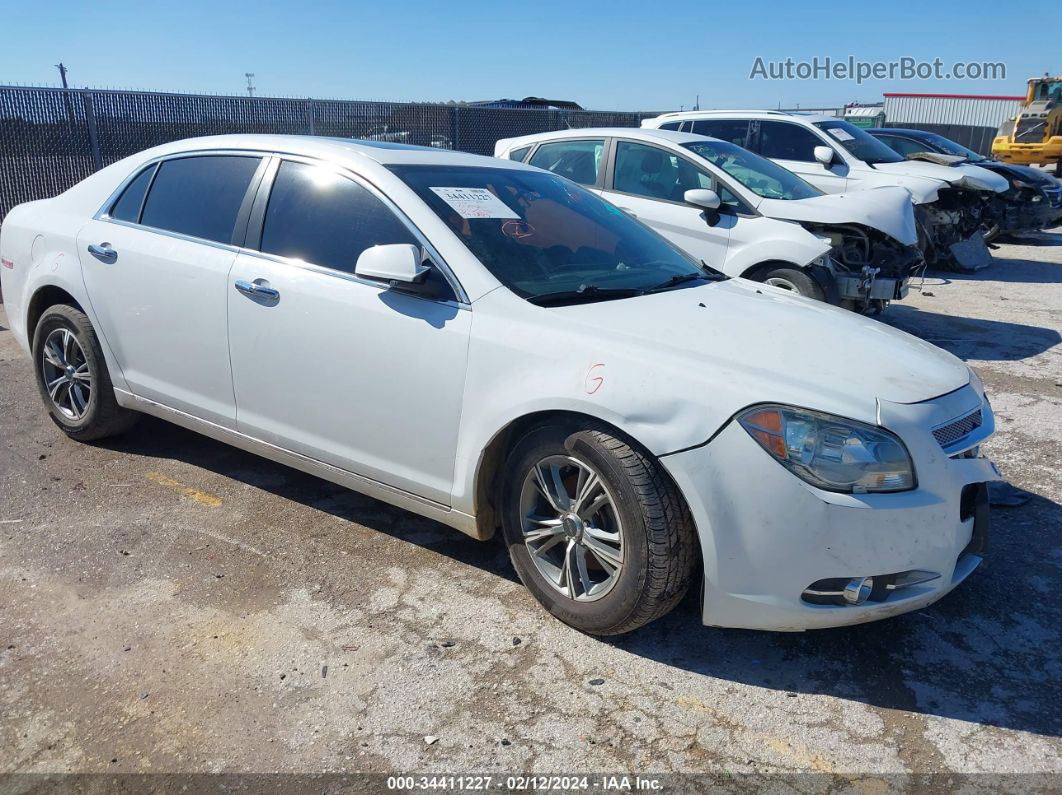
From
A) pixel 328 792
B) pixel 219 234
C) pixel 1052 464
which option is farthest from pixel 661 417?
pixel 1052 464

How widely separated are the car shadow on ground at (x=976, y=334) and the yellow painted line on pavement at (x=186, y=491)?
19.2 feet

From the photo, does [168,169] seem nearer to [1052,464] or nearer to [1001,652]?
[1001,652]

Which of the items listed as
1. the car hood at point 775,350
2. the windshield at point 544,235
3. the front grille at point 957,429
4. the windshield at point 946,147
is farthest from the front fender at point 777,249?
the windshield at point 946,147

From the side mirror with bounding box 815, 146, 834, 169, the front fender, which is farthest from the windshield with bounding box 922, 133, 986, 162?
the front fender

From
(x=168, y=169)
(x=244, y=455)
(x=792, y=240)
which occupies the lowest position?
(x=244, y=455)

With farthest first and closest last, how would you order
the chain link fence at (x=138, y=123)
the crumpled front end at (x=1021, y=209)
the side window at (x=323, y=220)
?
the crumpled front end at (x=1021, y=209)
the chain link fence at (x=138, y=123)
the side window at (x=323, y=220)

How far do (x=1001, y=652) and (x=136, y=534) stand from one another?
3537 millimetres

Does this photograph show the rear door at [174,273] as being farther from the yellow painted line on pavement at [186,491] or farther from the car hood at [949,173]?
the car hood at [949,173]

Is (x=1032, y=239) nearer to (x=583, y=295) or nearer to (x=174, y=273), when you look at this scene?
(x=583, y=295)

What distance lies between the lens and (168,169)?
437cm

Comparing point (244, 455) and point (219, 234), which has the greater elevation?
point (219, 234)

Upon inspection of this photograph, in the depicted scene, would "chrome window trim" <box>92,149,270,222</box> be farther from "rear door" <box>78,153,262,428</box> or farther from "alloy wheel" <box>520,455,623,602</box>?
"alloy wheel" <box>520,455,623,602</box>

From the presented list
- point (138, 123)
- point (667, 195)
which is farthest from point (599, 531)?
point (138, 123)

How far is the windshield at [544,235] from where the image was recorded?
11.2 ft
